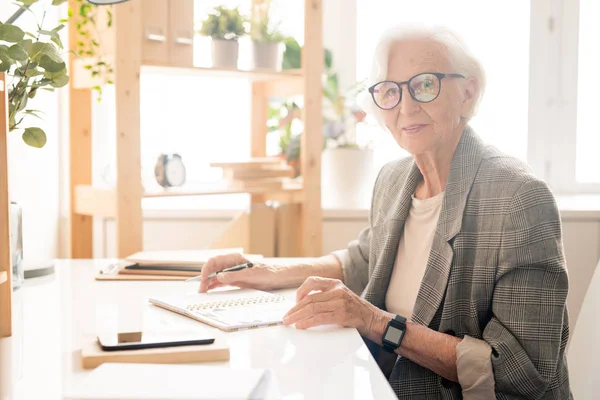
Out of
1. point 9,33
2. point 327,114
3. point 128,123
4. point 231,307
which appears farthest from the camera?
point 327,114

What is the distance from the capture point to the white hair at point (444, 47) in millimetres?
1637

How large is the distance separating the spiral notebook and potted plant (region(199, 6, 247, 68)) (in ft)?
3.79

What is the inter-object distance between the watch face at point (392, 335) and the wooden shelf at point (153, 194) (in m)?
1.17

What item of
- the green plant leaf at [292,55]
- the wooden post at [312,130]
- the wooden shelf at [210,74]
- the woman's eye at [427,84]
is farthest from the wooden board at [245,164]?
the woman's eye at [427,84]

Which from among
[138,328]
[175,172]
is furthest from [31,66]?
[175,172]

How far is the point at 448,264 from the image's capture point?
59.2 inches

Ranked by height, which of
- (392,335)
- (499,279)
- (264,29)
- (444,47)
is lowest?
(392,335)

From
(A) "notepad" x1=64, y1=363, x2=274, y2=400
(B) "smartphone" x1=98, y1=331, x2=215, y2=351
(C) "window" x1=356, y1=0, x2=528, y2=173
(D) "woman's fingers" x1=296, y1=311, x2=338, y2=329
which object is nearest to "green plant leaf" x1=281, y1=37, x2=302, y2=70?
(C) "window" x1=356, y1=0, x2=528, y2=173

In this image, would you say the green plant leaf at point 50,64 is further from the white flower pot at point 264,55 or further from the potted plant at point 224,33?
the white flower pot at point 264,55

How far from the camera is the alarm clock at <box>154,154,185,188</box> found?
250cm

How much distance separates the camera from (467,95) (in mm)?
1675

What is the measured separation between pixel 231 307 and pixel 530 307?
0.58m

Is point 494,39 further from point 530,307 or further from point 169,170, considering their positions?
point 530,307

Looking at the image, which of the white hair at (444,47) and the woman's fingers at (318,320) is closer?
the woman's fingers at (318,320)
